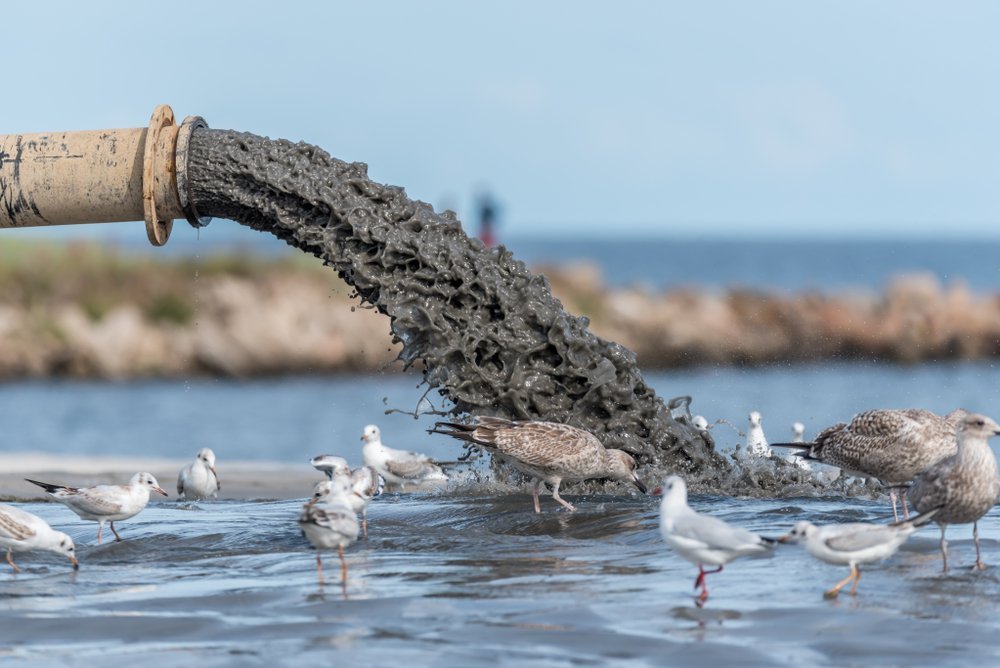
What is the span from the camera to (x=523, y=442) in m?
10.6

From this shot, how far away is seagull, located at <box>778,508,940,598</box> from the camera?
24.3 ft

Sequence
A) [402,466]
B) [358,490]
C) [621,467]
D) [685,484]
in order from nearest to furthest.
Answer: [358,490], [685,484], [621,467], [402,466]

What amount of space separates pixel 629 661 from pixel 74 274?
32.7 m

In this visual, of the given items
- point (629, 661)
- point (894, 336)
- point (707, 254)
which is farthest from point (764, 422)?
point (707, 254)

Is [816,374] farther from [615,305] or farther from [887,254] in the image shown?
A: [887,254]

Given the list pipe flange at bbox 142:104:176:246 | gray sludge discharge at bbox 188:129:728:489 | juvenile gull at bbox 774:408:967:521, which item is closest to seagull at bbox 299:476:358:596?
gray sludge discharge at bbox 188:129:728:489

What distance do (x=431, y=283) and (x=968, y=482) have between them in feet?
14.8

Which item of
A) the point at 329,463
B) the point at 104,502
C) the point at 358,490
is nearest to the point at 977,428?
the point at 358,490

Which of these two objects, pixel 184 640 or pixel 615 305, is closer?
pixel 184 640

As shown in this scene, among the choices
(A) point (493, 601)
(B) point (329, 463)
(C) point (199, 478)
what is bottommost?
(A) point (493, 601)

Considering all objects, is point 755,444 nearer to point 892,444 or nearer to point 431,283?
point 892,444

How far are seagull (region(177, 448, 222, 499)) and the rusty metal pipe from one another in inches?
83.5

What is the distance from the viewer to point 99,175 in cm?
1102

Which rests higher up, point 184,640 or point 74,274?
point 74,274
